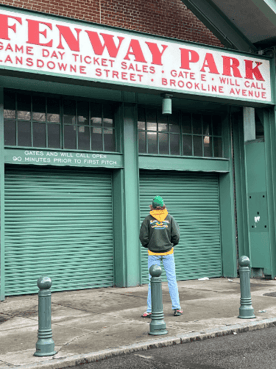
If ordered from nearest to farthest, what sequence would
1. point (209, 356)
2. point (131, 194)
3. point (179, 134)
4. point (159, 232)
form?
point (209, 356) < point (159, 232) < point (131, 194) < point (179, 134)

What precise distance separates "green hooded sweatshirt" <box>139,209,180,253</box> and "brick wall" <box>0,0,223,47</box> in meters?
5.74

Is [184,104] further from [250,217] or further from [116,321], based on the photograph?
[116,321]

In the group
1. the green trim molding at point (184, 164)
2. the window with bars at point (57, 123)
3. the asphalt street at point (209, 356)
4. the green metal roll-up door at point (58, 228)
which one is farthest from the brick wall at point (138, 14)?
the asphalt street at point (209, 356)

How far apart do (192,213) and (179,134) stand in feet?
6.94

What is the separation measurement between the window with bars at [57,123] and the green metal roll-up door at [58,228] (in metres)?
0.61

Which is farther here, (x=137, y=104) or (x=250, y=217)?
(x=250, y=217)

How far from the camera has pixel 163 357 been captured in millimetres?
5609

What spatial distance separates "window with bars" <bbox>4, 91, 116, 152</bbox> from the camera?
1039 cm

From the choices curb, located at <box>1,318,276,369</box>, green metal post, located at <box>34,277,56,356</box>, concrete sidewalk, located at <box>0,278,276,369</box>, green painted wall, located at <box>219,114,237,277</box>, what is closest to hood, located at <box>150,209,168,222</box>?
concrete sidewalk, located at <box>0,278,276,369</box>

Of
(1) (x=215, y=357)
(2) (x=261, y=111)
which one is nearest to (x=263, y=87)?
(2) (x=261, y=111)

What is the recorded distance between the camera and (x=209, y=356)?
18.4ft

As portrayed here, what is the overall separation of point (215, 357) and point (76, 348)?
1.70 m

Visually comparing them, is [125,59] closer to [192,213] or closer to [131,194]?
[131,194]

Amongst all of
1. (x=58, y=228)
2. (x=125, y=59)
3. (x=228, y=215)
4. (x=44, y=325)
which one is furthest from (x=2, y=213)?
(x=228, y=215)
